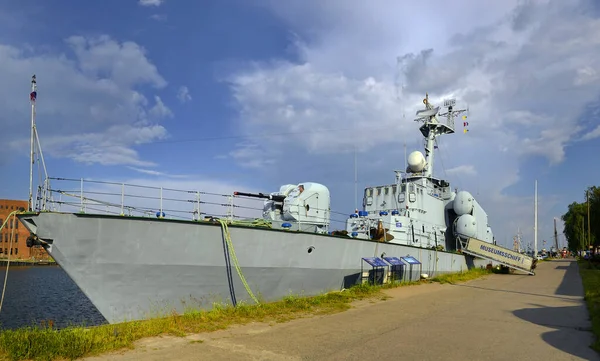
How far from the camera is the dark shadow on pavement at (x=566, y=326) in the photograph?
259 inches

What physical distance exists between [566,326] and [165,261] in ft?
27.9

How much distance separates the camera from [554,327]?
831cm

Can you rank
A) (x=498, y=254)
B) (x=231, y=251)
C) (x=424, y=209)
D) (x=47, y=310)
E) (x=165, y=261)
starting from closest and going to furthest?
(x=165, y=261) → (x=231, y=251) → (x=47, y=310) → (x=424, y=209) → (x=498, y=254)

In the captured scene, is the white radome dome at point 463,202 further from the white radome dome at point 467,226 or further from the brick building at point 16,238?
the brick building at point 16,238

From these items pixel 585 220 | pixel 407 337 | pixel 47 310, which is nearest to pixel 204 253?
pixel 407 337

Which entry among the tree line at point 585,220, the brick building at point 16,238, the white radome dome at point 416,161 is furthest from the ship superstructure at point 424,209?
the brick building at point 16,238

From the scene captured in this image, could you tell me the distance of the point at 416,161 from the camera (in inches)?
891

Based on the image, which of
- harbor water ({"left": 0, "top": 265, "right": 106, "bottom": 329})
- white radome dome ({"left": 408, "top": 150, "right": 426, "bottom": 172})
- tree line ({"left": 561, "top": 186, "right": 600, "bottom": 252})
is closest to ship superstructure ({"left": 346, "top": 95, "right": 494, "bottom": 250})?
white radome dome ({"left": 408, "top": 150, "right": 426, "bottom": 172})

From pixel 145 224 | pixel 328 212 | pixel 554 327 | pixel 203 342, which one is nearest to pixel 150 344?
pixel 203 342

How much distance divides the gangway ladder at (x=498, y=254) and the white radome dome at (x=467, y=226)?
0.53 m

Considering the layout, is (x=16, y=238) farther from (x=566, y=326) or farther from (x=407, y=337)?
(x=566, y=326)

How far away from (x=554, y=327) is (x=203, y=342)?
6863mm

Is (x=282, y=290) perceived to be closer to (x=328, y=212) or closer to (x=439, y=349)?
(x=328, y=212)

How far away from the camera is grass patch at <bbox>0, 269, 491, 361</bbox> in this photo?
579 cm
